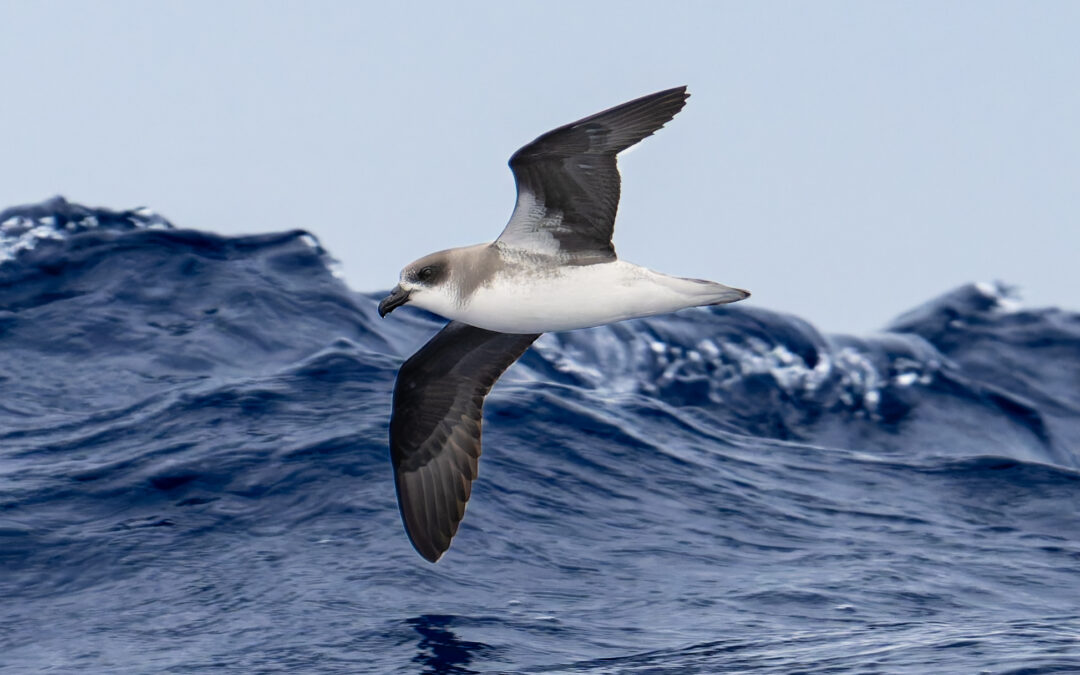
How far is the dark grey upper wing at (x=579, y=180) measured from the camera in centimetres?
844

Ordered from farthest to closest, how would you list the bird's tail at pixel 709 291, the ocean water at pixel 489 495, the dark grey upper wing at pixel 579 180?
the ocean water at pixel 489 495
the bird's tail at pixel 709 291
the dark grey upper wing at pixel 579 180

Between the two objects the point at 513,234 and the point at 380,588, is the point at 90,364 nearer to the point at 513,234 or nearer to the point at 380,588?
the point at 380,588

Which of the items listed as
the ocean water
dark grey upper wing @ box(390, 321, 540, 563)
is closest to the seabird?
dark grey upper wing @ box(390, 321, 540, 563)

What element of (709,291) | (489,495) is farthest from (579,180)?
(489,495)

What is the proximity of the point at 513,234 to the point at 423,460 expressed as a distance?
8.85 ft

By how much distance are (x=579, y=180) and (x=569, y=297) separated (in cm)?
86

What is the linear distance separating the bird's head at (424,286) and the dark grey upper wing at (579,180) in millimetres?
502

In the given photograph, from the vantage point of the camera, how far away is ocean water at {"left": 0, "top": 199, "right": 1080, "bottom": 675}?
10.4m

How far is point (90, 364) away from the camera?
57.8ft

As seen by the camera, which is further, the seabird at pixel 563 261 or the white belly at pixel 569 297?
the white belly at pixel 569 297

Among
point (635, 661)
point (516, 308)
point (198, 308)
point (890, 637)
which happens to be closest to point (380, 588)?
point (635, 661)

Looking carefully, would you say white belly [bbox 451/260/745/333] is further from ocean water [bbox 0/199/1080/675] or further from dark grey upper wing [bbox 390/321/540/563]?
ocean water [bbox 0/199/1080/675]

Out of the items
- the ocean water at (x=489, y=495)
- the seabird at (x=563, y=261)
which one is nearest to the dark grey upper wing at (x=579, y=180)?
the seabird at (x=563, y=261)

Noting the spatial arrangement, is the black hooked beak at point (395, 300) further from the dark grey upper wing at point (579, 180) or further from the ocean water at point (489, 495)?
the ocean water at point (489, 495)
